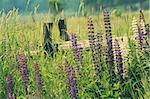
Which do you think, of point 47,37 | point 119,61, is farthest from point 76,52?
point 47,37

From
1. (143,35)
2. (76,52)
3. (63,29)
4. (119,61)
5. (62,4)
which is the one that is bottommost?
(119,61)

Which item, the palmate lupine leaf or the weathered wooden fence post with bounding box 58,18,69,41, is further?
the weathered wooden fence post with bounding box 58,18,69,41

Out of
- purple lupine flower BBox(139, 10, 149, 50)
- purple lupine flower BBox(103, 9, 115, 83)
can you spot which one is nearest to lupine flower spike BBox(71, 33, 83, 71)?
purple lupine flower BBox(103, 9, 115, 83)

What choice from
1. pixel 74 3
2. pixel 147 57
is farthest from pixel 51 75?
pixel 74 3

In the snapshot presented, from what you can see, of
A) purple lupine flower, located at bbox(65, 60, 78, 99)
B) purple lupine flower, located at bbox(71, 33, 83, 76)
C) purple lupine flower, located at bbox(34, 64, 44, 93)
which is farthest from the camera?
purple lupine flower, located at bbox(71, 33, 83, 76)

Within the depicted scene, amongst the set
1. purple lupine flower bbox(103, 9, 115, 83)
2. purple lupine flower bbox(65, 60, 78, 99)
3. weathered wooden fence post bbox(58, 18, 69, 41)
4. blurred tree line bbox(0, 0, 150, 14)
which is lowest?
purple lupine flower bbox(65, 60, 78, 99)

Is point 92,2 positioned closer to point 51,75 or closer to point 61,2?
point 61,2

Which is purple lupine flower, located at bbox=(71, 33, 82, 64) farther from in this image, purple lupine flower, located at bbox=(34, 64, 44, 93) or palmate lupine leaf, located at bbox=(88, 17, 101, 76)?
purple lupine flower, located at bbox=(34, 64, 44, 93)

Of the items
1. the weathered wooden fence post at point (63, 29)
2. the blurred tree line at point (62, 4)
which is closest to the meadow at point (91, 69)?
the weathered wooden fence post at point (63, 29)

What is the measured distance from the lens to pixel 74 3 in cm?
723

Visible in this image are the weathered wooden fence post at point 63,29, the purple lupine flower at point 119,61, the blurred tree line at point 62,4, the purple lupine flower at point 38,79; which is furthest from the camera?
the blurred tree line at point 62,4

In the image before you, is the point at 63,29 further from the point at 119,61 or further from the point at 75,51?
the point at 119,61

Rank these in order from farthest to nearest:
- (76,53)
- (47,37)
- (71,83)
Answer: (47,37) < (76,53) < (71,83)

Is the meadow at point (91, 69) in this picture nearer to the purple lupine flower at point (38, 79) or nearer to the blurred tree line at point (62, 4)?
the purple lupine flower at point (38, 79)
